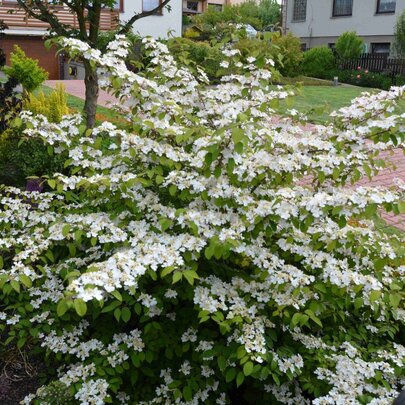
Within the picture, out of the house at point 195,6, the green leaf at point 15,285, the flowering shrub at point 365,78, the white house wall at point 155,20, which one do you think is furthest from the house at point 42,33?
the green leaf at point 15,285

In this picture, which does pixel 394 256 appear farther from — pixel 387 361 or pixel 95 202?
pixel 95 202

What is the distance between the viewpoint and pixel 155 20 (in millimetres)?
21250

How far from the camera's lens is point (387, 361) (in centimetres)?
232

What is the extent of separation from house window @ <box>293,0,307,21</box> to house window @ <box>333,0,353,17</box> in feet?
5.63

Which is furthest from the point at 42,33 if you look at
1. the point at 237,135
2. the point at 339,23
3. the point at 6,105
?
the point at 237,135

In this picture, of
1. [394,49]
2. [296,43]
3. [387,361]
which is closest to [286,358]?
[387,361]

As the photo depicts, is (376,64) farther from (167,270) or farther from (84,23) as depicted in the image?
(167,270)

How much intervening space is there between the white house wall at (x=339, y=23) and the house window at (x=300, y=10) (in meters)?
0.19

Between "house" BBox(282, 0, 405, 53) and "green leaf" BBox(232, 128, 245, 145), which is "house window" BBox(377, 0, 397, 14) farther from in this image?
"green leaf" BBox(232, 128, 245, 145)

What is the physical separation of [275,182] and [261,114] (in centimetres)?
52

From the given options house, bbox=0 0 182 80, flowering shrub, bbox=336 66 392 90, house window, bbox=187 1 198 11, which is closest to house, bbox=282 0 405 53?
flowering shrub, bbox=336 66 392 90

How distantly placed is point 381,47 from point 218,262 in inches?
847

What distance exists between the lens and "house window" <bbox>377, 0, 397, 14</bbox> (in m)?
20.5

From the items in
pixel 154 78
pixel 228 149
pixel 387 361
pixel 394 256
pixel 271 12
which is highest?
pixel 271 12
